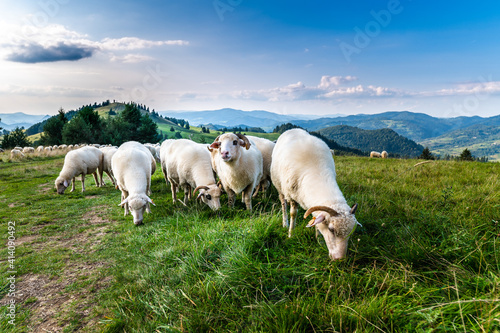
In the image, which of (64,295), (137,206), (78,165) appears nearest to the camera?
(64,295)

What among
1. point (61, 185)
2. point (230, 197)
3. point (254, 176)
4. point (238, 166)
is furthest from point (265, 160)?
point (61, 185)

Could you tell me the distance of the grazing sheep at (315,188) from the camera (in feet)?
11.9

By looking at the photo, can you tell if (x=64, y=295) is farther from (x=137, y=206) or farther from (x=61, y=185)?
(x=61, y=185)

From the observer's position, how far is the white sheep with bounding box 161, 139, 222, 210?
25.9 feet

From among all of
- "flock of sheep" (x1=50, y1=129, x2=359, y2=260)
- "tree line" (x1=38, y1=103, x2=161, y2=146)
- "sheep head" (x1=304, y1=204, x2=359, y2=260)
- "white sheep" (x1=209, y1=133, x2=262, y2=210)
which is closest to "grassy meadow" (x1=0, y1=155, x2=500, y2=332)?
"sheep head" (x1=304, y1=204, x2=359, y2=260)

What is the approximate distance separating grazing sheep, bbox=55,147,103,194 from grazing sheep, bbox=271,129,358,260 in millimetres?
13872

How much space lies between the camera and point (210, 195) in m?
7.90

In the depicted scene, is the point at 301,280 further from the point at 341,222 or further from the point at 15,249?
the point at 15,249

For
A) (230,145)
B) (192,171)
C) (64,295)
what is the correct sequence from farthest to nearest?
1. (192,171)
2. (230,145)
3. (64,295)

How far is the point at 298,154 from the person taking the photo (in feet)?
17.2

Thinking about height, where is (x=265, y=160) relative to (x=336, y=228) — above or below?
above

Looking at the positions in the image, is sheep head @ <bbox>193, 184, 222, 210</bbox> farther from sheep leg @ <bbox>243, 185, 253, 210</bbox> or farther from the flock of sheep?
sheep leg @ <bbox>243, 185, 253, 210</bbox>

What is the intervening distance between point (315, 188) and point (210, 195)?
4.37 metres

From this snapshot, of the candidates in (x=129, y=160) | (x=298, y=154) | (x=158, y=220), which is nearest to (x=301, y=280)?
(x=298, y=154)
